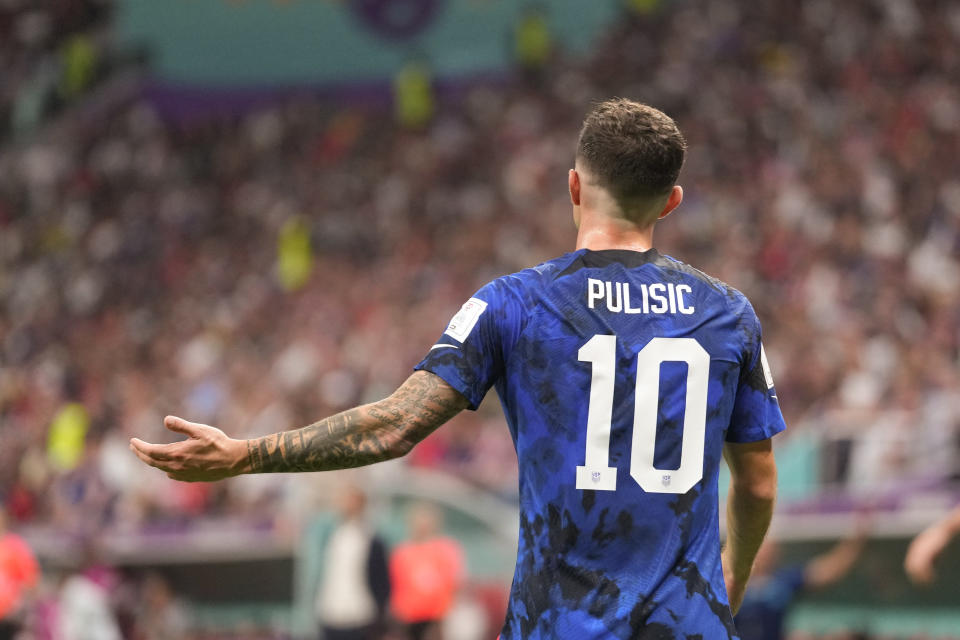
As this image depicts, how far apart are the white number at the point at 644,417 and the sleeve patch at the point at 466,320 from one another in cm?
24

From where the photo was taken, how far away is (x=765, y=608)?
7652 mm

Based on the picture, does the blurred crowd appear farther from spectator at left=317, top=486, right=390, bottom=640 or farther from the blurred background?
spectator at left=317, top=486, right=390, bottom=640

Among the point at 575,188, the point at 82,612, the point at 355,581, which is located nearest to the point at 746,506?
the point at 575,188

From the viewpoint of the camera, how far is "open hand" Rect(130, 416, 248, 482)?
2.85 m

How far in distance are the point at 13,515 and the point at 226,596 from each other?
338cm

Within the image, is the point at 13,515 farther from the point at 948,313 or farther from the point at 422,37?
the point at 422,37

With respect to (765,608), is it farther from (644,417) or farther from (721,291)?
(644,417)

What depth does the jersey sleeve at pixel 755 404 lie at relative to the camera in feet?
10.5

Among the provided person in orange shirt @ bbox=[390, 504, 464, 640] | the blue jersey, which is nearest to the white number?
the blue jersey

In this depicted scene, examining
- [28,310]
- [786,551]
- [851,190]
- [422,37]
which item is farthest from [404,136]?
[786,551]

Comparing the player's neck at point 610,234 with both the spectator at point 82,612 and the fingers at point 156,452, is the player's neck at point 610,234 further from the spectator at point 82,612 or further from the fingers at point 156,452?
the spectator at point 82,612

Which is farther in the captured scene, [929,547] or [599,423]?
[929,547]

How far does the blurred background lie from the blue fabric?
2.00 m

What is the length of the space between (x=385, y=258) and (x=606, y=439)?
60.2 feet
